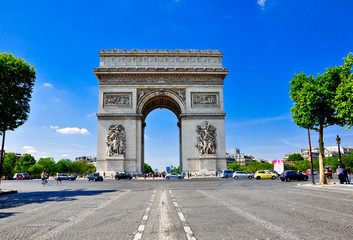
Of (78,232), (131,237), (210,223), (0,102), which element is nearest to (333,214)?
(210,223)

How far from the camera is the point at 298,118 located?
20.7 meters

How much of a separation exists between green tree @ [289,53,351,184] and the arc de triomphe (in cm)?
1850

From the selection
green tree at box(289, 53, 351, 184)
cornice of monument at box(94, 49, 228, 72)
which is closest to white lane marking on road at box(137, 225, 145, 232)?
green tree at box(289, 53, 351, 184)

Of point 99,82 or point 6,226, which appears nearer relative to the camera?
point 6,226

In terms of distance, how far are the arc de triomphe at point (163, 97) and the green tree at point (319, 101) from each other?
60.7 ft

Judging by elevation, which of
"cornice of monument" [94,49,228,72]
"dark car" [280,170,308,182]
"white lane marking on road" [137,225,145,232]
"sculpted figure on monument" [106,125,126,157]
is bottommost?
"dark car" [280,170,308,182]

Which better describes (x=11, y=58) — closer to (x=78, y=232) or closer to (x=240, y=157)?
(x=78, y=232)

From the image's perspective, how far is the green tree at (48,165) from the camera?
346ft

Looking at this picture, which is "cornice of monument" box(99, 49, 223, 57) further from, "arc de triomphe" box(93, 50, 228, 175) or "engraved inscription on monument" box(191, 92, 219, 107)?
"engraved inscription on monument" box(191, 92, 219, 107)

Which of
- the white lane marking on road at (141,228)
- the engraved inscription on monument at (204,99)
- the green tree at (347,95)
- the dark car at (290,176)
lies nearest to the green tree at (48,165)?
the engraved inscription on monument at (204,99)

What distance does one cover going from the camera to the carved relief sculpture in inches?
1486

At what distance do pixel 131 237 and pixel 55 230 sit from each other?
6.06ft

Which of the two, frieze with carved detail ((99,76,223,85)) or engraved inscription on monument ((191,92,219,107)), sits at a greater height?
frieze with carved detail ((99,76,223,85))

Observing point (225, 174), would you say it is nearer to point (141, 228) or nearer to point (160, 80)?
point (160, 80)
